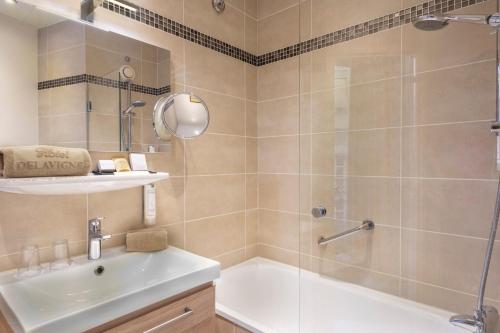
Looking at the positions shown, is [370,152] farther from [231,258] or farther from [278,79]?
[231,258]

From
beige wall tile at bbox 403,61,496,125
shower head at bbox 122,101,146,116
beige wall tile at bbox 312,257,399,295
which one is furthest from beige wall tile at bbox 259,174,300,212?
shower head at bbox 122,101,146,116

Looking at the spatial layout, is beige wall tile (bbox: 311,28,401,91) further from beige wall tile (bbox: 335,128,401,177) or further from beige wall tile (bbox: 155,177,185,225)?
beige wall tile (bbox: 155,177,185,225)

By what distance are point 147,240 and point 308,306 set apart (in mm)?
1053

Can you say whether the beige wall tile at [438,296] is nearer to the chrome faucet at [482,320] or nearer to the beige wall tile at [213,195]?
the chrome faucet at [482,320]

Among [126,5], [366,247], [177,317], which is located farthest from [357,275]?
[126,5]

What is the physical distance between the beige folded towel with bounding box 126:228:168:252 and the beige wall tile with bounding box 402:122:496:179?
4.21ft

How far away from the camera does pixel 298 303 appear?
73.0 inches

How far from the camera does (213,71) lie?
1880 mm

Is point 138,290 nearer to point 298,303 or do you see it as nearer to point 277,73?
point 298,303

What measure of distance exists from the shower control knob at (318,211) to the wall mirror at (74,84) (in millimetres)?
953

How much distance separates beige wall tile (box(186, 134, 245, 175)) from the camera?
1.77m

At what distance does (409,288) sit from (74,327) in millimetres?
1512

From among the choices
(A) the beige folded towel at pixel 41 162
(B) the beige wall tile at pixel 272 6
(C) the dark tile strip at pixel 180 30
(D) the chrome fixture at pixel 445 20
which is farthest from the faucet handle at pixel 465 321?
(B) the beige wall tile at pixel 272 6

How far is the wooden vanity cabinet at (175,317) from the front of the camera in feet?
3.20
